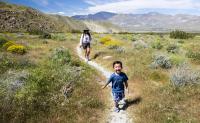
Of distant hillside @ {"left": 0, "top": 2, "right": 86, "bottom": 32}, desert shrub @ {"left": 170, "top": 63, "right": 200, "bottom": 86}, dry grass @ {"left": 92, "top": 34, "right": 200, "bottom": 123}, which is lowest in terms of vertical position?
dry grass @ {"left": 92, "top": 34, "right": 200, "bottom": 123}

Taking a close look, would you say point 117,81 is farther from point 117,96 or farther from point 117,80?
point 117,96

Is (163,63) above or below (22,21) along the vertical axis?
below

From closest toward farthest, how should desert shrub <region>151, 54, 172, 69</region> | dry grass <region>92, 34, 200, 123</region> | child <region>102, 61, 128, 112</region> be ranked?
dry grass <region>92, 34, 200, 123</region>, child <region>102, 61, 128, 112</region>, desert shrub <region>151, 54, 172, 69</region>

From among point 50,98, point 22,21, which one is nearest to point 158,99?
point 50,98

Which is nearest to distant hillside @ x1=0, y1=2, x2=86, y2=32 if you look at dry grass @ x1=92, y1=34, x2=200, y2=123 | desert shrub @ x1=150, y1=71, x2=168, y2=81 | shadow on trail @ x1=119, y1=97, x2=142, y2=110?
desert shrub @ x1=150, y1=71, x2=168, y2=81

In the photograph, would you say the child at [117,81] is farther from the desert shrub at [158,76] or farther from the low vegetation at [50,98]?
the desert shrub at [158,76]

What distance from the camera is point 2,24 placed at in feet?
334

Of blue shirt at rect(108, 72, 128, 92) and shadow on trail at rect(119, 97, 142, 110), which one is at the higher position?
blue shirt at rect(108, 72, 128, 92)

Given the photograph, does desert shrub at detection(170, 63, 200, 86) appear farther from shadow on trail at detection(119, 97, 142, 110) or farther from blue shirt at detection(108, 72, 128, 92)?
blue shirt at detection(108, 72, 128, 92)

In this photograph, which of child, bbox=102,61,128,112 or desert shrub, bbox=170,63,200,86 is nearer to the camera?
child, bbox=102,61,128,112

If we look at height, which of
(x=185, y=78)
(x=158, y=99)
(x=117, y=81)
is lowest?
(x=158, y=99)

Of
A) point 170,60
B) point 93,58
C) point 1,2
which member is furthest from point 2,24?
point 170,60

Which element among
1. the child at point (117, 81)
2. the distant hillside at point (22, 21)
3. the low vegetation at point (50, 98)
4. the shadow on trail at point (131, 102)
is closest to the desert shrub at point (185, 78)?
the shadow on trail at point (131, 102)

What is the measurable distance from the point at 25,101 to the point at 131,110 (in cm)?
383
